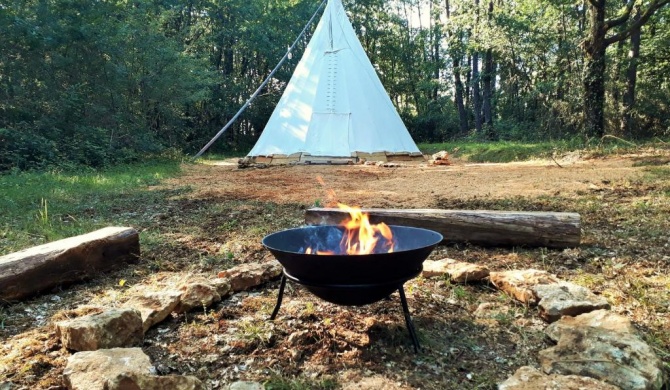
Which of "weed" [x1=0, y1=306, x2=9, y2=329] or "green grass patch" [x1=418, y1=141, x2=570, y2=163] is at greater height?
"green grass patch" [x1=418, y1=141, x2=570, y2=163]

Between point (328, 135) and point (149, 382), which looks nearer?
point (149, 382)

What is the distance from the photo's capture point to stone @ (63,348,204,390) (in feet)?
4.59

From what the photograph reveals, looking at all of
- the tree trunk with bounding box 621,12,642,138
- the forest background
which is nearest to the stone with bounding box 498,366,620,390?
the forest background

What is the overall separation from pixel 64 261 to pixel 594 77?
38.5 ft

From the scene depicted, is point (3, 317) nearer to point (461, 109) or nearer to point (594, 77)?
point (594, 77)

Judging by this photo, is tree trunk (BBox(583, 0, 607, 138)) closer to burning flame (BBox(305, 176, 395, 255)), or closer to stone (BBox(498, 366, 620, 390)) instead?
burning flame (BBox(305, 176, 395, 255))

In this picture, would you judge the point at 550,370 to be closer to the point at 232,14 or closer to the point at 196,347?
the point at 196,347

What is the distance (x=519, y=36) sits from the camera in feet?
52.6

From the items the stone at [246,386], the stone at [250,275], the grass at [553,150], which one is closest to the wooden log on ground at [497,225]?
the stone at [250,275]

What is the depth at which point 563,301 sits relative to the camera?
211cm

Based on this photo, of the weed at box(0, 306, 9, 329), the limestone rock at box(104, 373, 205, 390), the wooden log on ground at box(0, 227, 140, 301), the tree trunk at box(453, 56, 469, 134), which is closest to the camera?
the limestone rock at box(104, 373, 205, 390)

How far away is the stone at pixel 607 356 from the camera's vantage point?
152cm

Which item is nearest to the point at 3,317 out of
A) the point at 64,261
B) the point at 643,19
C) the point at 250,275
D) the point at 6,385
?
the point at 64,261

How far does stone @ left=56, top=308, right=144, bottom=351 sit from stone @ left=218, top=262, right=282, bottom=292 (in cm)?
67
